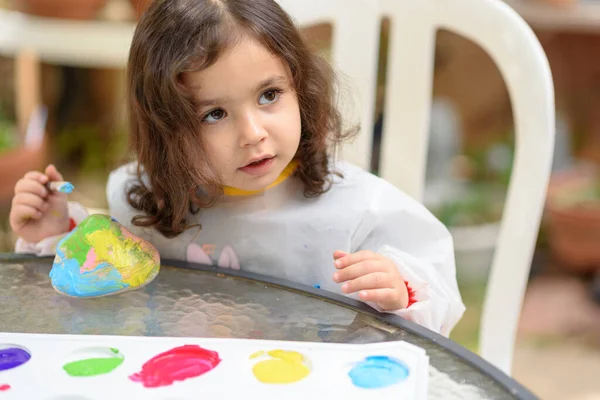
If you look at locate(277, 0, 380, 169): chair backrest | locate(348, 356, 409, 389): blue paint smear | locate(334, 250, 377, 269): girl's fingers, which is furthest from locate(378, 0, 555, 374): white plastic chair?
locate(348, 356, 409, 389): blue paint smear

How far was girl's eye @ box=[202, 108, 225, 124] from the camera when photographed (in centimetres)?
71

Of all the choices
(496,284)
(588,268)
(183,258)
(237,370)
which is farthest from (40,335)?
(588,268)

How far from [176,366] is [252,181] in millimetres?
257

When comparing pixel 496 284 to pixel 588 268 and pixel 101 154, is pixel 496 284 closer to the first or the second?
pixel 588 268

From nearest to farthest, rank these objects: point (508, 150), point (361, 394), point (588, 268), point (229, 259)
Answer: point (361, 394) → point (229, 259) → point (588, 268) → point (508, 150)

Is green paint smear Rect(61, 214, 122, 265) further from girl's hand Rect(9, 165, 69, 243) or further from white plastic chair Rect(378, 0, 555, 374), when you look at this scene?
white plastic chair Rect(378, 0, 555, 374)

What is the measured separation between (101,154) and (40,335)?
2079 mm

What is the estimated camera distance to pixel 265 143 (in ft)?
2.33

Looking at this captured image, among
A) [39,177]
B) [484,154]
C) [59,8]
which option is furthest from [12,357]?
[484,154]

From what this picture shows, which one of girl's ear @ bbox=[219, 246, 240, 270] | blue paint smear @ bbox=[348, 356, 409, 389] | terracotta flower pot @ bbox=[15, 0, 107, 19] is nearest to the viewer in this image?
blue paint smear @ bbox=[348, 356, 409, 389]

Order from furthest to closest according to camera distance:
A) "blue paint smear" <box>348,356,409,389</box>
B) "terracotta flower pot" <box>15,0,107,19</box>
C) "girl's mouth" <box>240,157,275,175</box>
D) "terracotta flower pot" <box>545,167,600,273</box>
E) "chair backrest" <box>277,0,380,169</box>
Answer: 1. "terracotta flower pot" <box>15,0,107,19</box>
2. "terracotta flower pot" <box>545,167,600,273</box>
3. "chair backrest" <box>277,0,380,169</box>
4. "girl's mouth" <box>240,157,275,175</box>
5. "blue paint smear" <box>348,356,409,389</box>

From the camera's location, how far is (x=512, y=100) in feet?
2.78

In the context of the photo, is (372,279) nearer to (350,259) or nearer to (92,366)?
(350,259)

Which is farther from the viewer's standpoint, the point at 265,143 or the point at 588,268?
the point at 588,268
